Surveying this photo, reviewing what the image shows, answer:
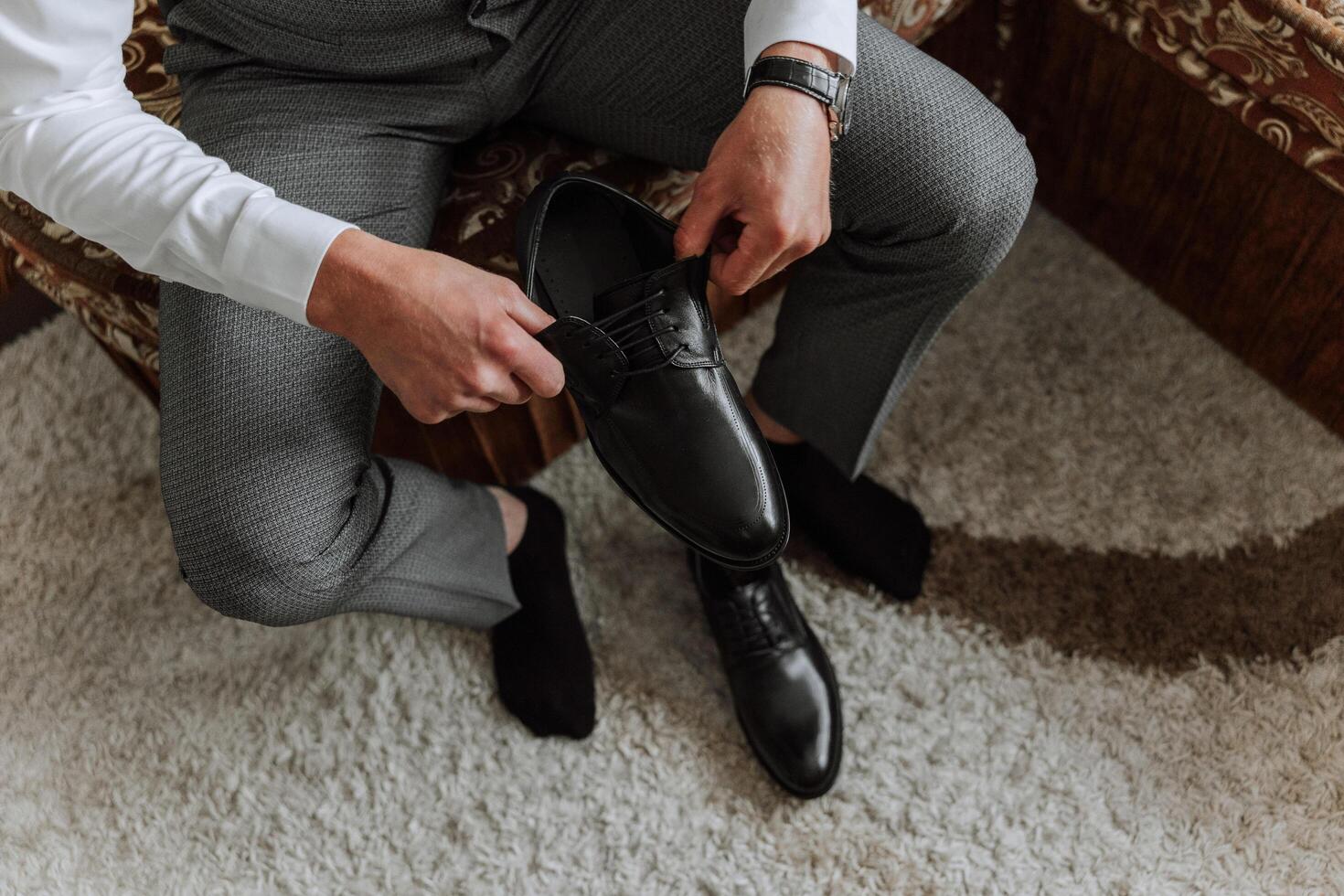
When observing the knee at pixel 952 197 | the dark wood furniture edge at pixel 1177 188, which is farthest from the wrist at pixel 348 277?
the dark wood furniture edge at pixel 1177 188

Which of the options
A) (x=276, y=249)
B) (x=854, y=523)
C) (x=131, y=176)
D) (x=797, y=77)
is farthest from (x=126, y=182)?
(x=854, y=523)

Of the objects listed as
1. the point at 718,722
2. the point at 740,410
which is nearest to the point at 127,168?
the point at 740,410

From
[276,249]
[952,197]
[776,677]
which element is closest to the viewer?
[276,249]

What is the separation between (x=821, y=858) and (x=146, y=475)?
2.80ft

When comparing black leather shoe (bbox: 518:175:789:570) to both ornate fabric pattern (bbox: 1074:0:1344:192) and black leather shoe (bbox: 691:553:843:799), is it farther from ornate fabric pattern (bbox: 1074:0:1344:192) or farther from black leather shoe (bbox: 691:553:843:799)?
ornate fabric pattern (bbox: 1074:0:1344:192)

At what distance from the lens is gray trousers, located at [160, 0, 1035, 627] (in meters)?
0.71

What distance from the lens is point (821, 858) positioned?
0.90m

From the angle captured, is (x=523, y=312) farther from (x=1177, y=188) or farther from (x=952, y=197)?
(x=1177, y=188)

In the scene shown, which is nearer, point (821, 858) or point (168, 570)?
point (821, 858)

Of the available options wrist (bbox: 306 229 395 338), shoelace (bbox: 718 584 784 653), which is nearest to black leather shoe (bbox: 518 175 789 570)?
wrist (bbox: 306 229 395 338)

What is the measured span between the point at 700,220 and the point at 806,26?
0.15 metres

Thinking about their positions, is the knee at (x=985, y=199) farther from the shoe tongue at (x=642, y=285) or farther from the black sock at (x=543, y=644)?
the black sock at (x=543, y=644)

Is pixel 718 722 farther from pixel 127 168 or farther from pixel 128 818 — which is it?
pixel 127 168

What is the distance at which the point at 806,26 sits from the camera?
2.25 ft
